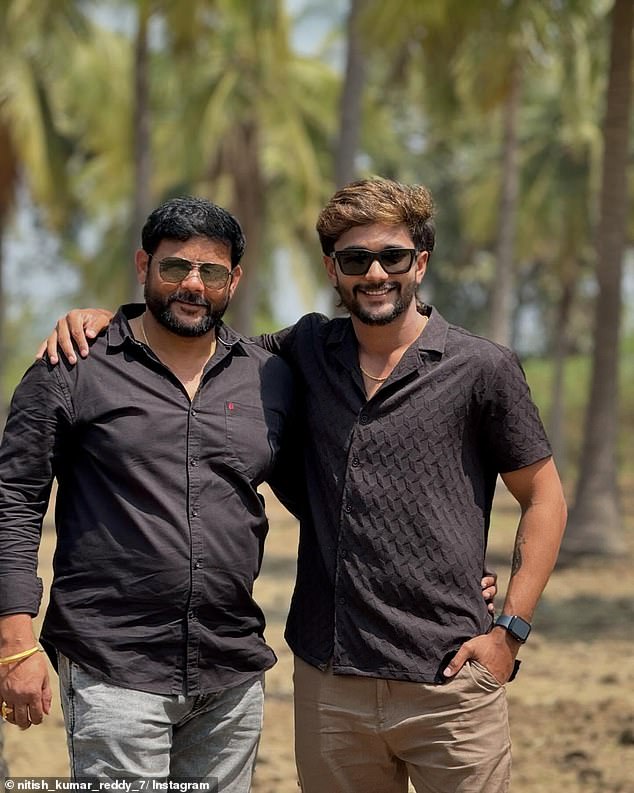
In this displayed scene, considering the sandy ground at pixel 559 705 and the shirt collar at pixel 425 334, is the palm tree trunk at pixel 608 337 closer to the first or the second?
the sandy ground at pixel 559 705

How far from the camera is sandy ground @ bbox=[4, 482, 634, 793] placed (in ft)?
23.0

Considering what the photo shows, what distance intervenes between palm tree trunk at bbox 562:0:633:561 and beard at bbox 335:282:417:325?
10.8 meters

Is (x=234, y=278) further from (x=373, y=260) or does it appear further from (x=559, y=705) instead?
(x=559, y=705)

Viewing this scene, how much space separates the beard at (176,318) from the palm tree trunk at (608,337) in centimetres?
1112

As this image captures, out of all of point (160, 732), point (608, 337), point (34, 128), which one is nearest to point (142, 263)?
point (160, 732)

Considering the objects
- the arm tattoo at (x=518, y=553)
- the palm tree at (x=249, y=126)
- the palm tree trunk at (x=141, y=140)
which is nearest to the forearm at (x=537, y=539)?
the arm tattoo at (x=518, y=553)

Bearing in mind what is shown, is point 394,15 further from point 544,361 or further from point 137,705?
point 544,361

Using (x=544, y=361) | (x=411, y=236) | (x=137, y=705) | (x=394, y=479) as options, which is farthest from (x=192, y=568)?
(x=544, y=361)

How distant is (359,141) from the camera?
16.8 m

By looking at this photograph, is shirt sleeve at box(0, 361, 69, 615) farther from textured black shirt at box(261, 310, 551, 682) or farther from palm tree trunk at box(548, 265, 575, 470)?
palm tree trunk at box(548, 265, 575, 470)

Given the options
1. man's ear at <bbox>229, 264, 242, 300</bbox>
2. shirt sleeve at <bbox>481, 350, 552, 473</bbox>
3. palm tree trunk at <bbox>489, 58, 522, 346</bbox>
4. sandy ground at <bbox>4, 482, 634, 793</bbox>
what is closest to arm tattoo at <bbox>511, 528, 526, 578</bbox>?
shirt sleeve at <bbox>481, 350, 552, 473</bbox>

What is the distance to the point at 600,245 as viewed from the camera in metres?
14.6

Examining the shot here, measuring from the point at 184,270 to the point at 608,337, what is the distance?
11.2 meters

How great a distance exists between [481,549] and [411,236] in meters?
0.97
